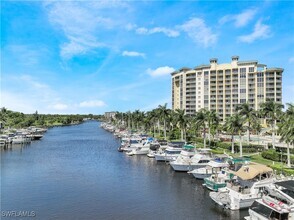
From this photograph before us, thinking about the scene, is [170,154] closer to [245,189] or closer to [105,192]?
[105,192]

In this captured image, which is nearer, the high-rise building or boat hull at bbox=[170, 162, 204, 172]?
boat hull at bbox=[170, 162, 204, 172]

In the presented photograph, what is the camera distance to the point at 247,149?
253 ft

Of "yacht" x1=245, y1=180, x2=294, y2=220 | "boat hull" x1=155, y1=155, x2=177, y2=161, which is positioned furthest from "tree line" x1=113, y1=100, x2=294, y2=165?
"yacht" x1=245, y1=180, x2=294, y2=220

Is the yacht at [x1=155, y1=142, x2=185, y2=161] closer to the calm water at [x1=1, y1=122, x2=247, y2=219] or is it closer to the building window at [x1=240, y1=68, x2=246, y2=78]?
the calm water at [x1=1, y1=122, x2=247, y2=219]

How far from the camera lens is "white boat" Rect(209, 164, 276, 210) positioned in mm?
39938

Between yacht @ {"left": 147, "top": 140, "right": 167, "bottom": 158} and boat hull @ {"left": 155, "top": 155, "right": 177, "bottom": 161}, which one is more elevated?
yacht @ {"left": 147, "top": 140, "right": 167, "bottom": 158}

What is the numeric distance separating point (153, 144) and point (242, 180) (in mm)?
51888

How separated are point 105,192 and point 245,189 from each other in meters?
23.3

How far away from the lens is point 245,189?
136 ft

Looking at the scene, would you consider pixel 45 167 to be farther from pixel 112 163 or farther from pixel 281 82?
pixel 281 82

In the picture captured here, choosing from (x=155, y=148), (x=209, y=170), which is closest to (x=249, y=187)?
(x=209, y=170)

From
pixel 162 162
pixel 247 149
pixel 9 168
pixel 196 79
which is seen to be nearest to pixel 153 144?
pixel 162 162

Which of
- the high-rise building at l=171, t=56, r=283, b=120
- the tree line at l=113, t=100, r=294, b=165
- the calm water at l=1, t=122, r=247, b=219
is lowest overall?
the calm water at l=1, t=122, r=247, b=219

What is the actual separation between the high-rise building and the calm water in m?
94.4
